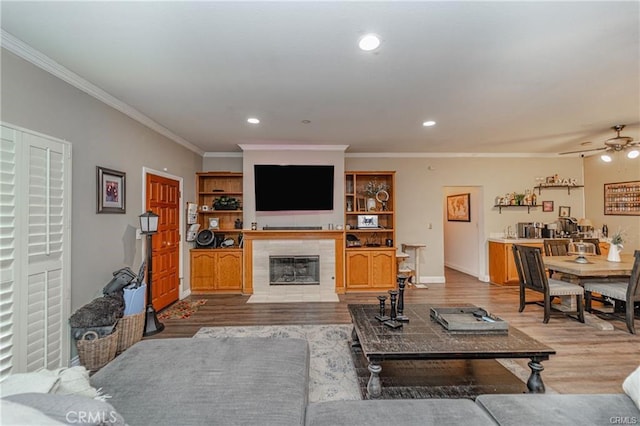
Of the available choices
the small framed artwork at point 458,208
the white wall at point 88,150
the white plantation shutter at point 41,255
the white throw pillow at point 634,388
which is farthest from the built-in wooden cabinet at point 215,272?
the small framed artwork at point 458,208

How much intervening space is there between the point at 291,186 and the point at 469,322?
3692 millimetres

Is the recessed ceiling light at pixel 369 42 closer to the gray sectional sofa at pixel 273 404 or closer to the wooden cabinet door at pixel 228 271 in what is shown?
the gray sectional sofa at pixel 273 404

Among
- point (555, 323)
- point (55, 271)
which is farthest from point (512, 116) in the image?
point (55, 271)

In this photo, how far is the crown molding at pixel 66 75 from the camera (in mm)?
2051

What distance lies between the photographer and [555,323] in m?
3.64

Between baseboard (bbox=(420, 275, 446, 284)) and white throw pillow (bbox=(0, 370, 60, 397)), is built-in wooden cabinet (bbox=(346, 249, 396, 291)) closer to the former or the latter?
baseboard (bbox=(420, 275, 446, 284))

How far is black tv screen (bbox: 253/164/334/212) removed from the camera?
17.2 feet

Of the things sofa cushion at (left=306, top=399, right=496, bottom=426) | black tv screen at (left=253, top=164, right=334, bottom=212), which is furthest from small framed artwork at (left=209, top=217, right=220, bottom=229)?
sofa cushion at (left=306, top=399, right=496, bottom=426)

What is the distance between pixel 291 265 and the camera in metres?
5.23

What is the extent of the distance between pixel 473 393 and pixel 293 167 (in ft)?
13.6

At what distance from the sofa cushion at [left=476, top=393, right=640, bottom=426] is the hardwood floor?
1197 millimetres

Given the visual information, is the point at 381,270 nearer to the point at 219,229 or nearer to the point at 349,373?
the point at 349,373

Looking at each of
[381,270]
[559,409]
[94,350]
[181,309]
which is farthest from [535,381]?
[181,309]

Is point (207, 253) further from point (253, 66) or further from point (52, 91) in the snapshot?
point (253, 66)
